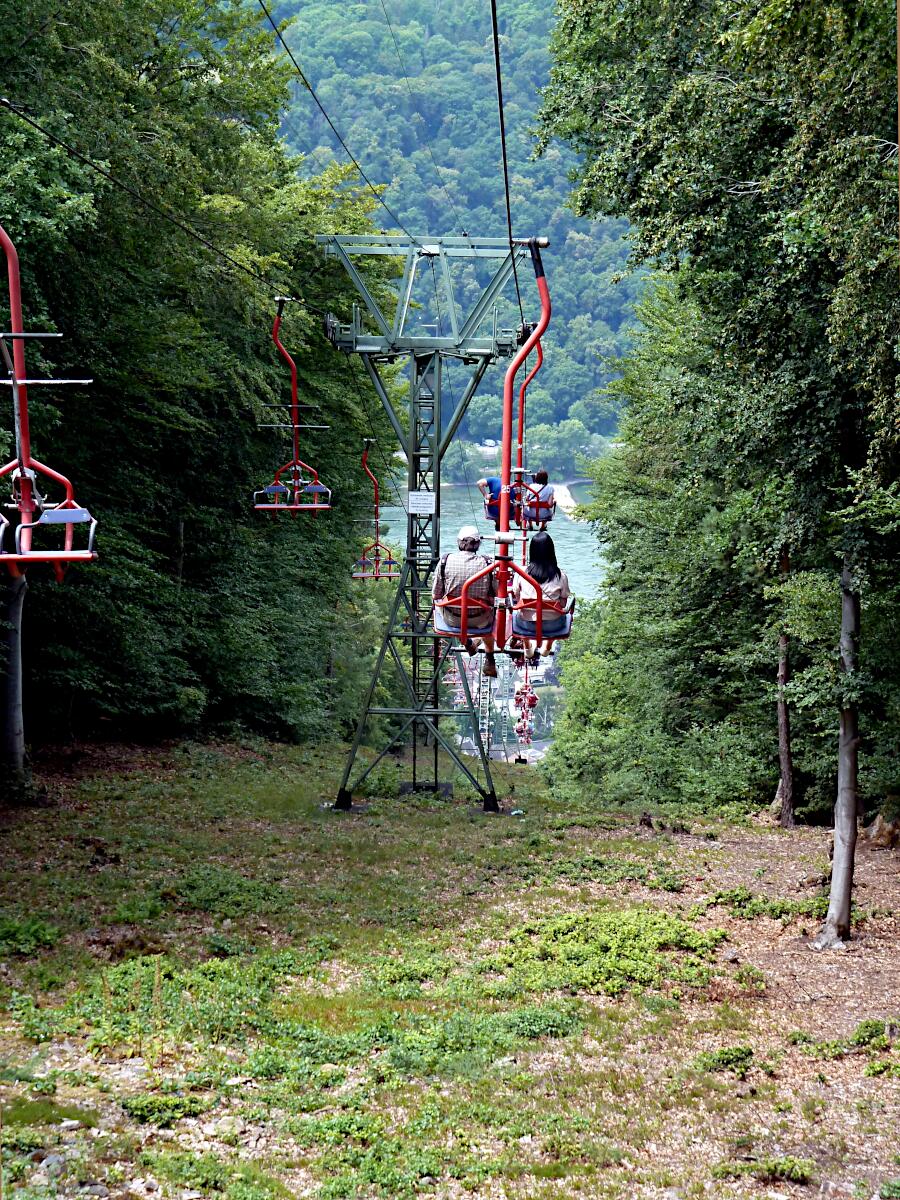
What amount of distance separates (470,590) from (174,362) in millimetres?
11361

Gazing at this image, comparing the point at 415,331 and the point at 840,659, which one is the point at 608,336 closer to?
the point at 415,331

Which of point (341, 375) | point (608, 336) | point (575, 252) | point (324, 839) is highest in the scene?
point (575, 252)

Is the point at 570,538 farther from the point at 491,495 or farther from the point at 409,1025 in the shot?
the point at 409,1025

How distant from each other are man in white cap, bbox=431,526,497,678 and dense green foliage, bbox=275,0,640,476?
3768 cm

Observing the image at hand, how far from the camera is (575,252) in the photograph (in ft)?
188

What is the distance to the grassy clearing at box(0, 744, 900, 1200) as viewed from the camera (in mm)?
7473

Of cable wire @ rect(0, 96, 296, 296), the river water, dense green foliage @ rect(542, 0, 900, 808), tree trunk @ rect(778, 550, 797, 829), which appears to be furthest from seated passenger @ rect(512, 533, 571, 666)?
the river water

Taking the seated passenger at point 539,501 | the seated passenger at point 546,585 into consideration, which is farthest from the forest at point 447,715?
the seated passenger at point 539,501

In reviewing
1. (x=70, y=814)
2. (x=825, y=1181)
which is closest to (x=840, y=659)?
(x=825, y=1181)

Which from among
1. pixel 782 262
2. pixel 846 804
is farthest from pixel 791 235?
pixel 846 804

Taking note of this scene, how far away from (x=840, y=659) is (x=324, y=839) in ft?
26.6

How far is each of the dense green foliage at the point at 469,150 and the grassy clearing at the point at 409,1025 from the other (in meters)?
35.3

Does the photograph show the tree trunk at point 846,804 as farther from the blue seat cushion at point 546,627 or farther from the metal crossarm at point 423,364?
the metal crossarm at point 423,364

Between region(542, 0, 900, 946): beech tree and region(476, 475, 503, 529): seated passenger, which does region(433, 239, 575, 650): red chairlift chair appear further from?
region(542, 0, 900, 946): beech tree
